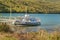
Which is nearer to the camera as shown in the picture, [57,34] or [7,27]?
[57,34]

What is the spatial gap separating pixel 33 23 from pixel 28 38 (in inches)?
236

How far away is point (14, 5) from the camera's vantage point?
16.4m

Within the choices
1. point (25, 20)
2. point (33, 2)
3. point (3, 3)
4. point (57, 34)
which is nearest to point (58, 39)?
point (57, 34)

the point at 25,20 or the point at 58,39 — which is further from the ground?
the point at 58,39

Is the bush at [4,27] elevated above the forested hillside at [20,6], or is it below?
above

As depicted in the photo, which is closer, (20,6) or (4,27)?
(4,27)

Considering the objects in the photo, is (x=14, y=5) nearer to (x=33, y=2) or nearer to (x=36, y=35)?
(x=33, y=2)

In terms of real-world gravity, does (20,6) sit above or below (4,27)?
below

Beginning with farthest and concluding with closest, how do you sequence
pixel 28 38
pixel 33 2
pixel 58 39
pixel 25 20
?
pixel 33 2 → pixel 25 20 → pixel 28 38 → pixel 58 39

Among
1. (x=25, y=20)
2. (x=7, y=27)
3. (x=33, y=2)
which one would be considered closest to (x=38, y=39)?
(x=7, y=27)

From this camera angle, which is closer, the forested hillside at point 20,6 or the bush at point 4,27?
the bush at point 4,27

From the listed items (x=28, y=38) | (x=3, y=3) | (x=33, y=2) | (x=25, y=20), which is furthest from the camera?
(x=33, y=2)

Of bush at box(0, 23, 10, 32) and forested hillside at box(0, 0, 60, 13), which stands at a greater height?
bush at box(0, 23, 10, 32)

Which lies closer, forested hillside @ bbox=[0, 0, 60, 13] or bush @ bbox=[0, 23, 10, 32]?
bush @ bbox=[0, 23, 10, 32]
